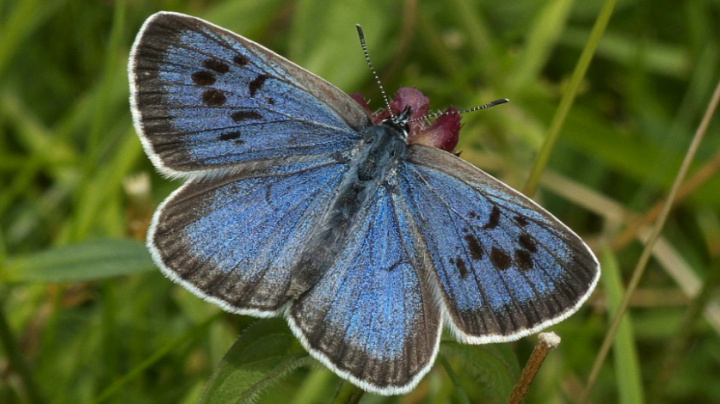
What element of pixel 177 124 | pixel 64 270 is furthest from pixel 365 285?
pixel 64 270

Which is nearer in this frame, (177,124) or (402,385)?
(402,385)

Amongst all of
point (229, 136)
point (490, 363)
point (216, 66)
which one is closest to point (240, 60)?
point (216, 66)

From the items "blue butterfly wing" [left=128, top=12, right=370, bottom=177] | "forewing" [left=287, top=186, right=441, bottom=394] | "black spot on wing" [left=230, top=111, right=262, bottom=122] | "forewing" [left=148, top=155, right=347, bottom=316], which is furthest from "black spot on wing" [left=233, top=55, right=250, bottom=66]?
"forewing" [left=287, top=186, right=441, bottom=394]

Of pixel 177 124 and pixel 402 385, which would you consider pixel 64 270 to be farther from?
pixel 402 385

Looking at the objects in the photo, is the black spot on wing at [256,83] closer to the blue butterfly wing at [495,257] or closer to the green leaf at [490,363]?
the blue butterfly wing at [495,257]

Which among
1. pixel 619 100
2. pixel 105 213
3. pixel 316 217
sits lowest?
pixel 105 213

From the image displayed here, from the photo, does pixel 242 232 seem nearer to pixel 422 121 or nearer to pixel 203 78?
pixel 203 78

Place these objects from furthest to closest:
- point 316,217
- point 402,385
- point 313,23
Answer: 1. point 313,23
2. point 316,217
3. point 402,385
